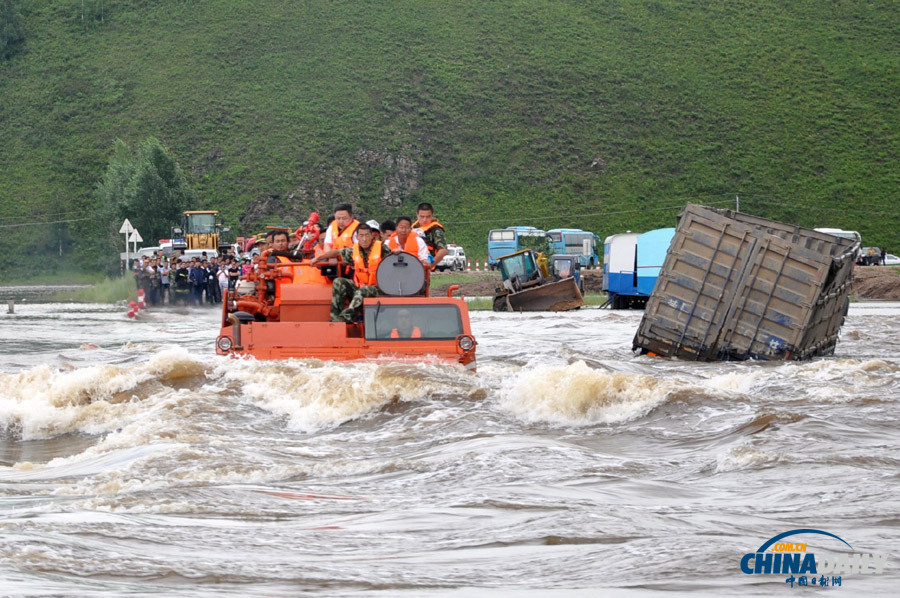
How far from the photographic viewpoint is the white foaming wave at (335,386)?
11.4 metres

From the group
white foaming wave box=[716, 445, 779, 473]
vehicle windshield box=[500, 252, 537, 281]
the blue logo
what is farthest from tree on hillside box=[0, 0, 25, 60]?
the blue logo

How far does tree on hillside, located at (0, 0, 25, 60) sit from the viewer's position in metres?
84.8

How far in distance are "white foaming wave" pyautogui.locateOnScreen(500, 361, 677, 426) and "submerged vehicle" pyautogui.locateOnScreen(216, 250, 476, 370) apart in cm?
146

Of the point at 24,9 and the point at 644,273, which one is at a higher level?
the point at 24,9

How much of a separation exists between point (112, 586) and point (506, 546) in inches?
72.4

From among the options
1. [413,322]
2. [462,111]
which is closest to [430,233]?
[413,322]

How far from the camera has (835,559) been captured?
17.4 ft

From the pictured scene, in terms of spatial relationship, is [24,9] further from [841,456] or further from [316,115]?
[841,456]

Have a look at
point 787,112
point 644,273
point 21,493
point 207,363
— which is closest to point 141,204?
point 644,273

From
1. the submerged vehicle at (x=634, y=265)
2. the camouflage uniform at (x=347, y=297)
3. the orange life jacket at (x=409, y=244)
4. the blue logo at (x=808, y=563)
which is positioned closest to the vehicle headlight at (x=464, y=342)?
the camouflage uniform at (x=347, y=297)

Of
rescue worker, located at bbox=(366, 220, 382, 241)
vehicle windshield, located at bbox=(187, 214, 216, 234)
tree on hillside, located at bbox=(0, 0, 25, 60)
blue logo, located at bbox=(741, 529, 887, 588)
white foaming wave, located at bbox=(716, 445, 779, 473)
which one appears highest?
tree on hillside, located at bbox=(0, 0, 25, 60)

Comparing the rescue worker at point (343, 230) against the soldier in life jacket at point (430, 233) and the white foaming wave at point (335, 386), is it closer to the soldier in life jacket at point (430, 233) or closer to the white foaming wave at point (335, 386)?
the soldier in life jacket at point (430, 233)

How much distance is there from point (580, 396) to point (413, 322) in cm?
270

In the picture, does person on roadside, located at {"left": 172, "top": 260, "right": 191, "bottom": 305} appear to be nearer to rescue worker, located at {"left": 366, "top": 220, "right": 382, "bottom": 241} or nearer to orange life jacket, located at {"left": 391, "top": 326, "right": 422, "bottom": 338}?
rescue worker, located at {"left": 366, "top": 220, "right": 382, "bottom": 241}
